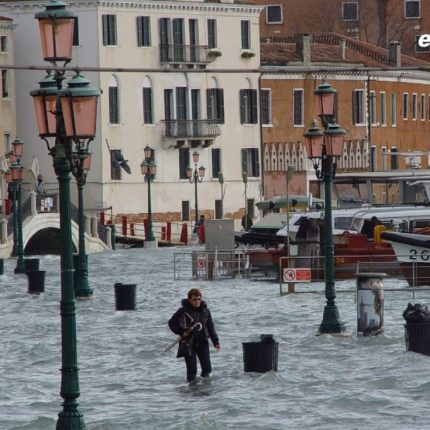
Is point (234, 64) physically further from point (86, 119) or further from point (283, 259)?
point (86, 119)

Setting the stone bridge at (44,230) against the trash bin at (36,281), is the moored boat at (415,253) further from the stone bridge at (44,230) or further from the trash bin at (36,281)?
the stone bridge at (44,230)

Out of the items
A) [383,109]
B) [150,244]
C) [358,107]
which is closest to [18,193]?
[150,244]

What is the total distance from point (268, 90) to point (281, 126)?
1.49m

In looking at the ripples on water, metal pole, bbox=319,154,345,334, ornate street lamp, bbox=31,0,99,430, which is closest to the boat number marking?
the ripples on water

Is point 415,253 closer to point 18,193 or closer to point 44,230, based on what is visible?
point 18,193

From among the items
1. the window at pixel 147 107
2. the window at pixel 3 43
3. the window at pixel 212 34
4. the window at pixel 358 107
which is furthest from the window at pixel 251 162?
the window at pixel 3 43

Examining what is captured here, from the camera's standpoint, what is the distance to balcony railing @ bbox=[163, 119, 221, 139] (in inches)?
3137

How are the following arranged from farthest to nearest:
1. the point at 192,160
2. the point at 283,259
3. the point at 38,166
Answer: the point at 192,160 → the point at 38,166 → the point at 283,259

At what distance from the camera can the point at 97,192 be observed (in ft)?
250

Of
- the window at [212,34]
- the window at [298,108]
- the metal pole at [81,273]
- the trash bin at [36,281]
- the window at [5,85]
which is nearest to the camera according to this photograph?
the metal pole at [81,273]

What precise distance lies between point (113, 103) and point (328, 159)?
1828 inches

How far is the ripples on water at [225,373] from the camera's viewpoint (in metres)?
23.8

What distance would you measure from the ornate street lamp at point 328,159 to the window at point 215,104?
4928 centimetres

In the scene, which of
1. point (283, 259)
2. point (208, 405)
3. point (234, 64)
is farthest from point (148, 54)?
point (208, 405)
